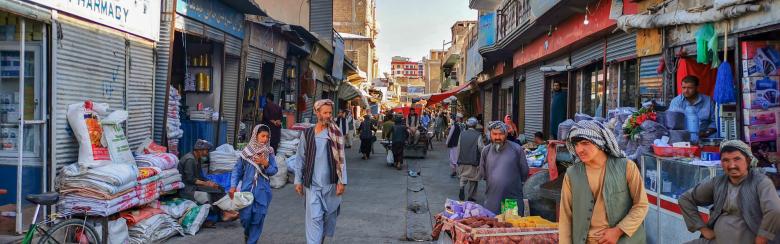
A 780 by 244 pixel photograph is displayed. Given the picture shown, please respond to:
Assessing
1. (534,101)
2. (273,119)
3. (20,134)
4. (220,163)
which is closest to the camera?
(20,134)

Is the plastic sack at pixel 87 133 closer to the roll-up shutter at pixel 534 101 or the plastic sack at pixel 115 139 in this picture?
the plastic sack at pixel 115 139

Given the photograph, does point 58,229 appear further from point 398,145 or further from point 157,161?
point 398,145

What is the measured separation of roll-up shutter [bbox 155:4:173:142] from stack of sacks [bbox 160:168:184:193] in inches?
78.6

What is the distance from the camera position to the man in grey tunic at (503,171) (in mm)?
6359

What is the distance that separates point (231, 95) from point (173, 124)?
2.56 m

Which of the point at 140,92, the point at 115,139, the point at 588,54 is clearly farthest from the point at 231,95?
the point at 588,54

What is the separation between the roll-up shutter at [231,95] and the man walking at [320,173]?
6856 mm

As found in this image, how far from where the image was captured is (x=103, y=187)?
Answer: 593cm

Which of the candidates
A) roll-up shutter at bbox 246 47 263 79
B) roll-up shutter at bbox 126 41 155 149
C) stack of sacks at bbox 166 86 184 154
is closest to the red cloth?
roll-up shutter at bbox 126 41 155 149

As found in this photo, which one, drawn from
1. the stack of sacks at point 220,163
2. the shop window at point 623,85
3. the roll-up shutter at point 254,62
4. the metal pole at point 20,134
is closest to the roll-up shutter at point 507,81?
the roll-up shutter at point 254,62

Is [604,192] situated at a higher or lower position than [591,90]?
lower

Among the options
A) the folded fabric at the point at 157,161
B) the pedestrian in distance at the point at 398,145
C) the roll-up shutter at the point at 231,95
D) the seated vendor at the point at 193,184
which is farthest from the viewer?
the pedestrian in distance at the point at 398,145

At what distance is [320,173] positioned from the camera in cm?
579

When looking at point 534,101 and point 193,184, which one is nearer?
point 193,184
